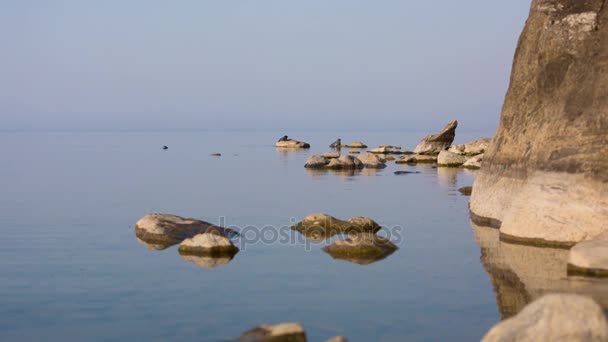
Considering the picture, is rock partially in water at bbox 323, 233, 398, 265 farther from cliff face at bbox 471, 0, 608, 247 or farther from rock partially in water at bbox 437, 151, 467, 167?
rock partially in water at bbox 437, 151, 467, 167

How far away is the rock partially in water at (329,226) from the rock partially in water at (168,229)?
7.19 feet

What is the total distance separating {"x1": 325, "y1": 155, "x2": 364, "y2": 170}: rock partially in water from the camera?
51.6 meters

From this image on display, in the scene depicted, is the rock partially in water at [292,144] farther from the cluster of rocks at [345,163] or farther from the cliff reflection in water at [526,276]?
the cliff reflection in water at [526,276]

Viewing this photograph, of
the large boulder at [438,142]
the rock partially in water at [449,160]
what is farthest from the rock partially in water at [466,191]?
the large boulder at [438,142]

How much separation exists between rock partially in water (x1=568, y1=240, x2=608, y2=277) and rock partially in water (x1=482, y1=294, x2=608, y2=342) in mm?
5657

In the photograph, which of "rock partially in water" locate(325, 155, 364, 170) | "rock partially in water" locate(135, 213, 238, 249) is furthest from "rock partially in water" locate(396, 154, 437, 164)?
"rock partially in water" locate(135, 213, 238, 249)

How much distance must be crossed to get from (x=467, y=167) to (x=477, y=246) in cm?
3474

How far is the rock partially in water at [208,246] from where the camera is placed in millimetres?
18844

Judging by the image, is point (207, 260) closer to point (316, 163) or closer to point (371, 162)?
point (316, 163)

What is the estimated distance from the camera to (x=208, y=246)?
1891 centimetres

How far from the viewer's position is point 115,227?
23984mm

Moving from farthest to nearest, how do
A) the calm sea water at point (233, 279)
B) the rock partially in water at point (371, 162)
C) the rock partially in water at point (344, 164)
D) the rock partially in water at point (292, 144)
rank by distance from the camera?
the rock partially in water at point (292, 144), the rock partially in water at point (371, 162), the rock partially in water at point (344, 164), the calm sea water at point (233, 279)

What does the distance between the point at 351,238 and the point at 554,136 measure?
233 inches

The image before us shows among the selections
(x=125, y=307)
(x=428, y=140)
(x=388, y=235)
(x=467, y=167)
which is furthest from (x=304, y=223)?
(x=428, y=140)
